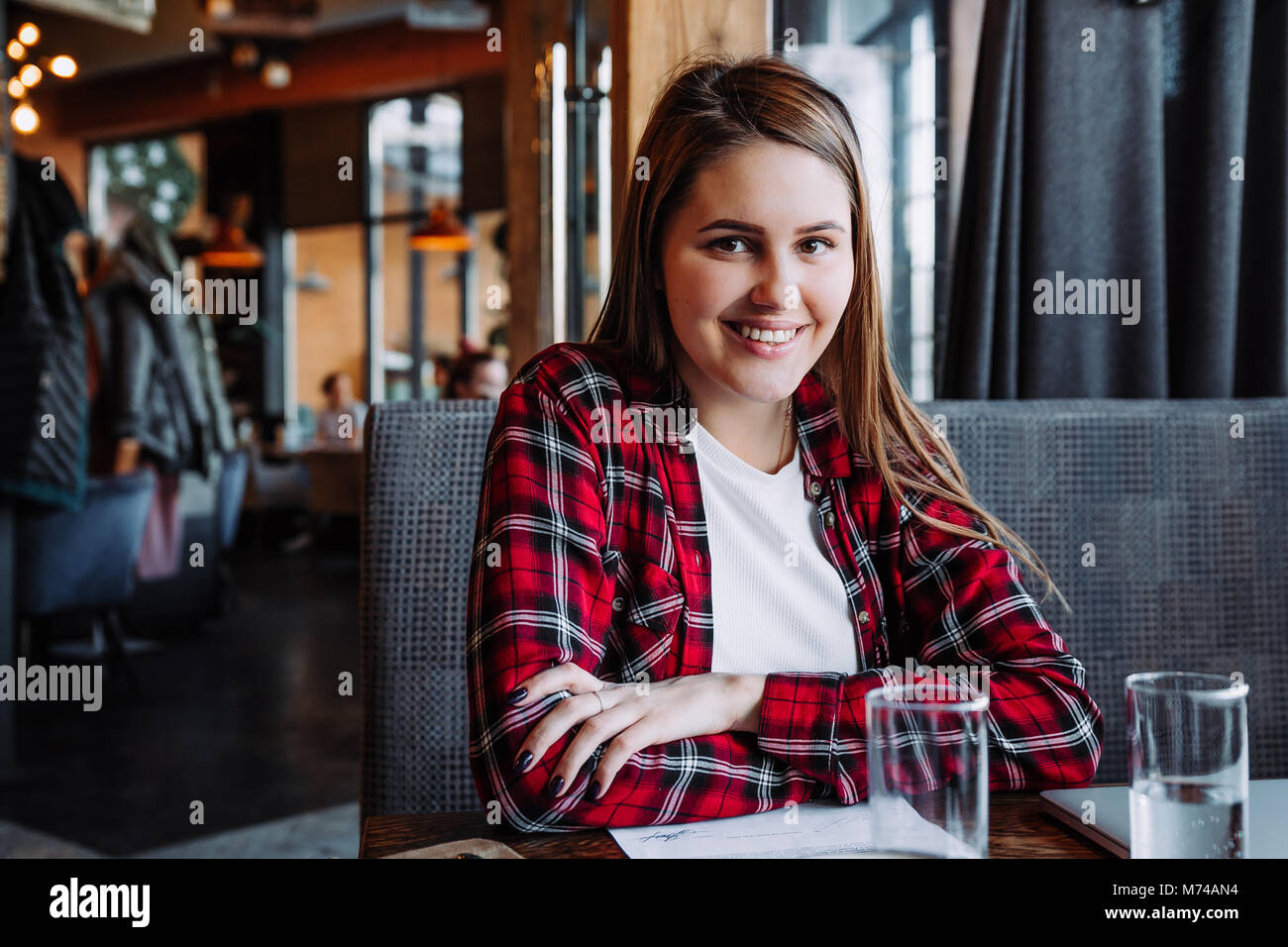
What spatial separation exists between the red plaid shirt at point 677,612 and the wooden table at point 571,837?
0.03m

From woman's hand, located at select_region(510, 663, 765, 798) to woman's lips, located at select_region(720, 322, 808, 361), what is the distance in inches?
13.9

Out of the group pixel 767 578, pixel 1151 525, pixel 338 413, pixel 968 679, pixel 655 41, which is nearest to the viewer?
pixel 968 679

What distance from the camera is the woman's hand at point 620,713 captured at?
0.95 m

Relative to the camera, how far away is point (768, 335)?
3.96ft

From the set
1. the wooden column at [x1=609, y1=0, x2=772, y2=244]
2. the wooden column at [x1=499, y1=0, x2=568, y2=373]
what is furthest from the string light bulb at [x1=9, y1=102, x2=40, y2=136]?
the wooden column at [x1=609, y1=0, x2=772, y2=244]

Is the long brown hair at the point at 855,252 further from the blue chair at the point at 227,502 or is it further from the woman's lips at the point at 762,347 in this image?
the blue chair at the point at 227,502

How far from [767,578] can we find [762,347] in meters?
0.26

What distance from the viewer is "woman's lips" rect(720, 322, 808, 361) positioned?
121 cm

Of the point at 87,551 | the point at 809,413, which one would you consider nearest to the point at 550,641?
the point at 809,413

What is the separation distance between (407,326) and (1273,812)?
9694mm

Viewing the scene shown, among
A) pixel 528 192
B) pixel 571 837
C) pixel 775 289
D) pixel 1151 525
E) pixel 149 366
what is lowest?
pixel 571 837

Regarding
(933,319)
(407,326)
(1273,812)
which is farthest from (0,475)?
(407,326)

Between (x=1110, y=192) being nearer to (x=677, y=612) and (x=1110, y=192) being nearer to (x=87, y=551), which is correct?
(x=677, y=612)
